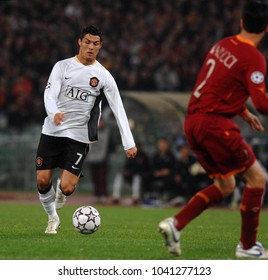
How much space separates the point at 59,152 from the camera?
432 inches

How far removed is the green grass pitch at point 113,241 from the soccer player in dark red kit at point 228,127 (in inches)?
14.7

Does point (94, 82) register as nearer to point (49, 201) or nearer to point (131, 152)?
point (131, 152)

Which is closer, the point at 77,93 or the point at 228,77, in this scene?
the point at 228,77

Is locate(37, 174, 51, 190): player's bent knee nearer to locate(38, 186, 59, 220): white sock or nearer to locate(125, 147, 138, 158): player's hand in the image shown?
locate(38, 186, 59, 220): white sock

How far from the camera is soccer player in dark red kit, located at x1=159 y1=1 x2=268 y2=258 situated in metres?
8.28

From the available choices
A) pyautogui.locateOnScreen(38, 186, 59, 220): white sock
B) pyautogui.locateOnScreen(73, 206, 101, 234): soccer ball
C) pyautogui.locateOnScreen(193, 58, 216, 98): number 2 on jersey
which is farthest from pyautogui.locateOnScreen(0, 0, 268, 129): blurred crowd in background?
pyautogui.locateOnScreen(193, 58, 216, 98): number 2 on jersey

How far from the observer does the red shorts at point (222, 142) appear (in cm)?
832

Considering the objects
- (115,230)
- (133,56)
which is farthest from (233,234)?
(133,56)

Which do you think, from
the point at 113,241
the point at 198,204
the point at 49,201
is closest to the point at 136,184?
the point at 49,201

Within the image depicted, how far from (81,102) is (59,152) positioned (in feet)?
2.30

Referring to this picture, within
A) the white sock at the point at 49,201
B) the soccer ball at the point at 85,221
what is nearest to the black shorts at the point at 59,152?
the white sock at the point at 49,201

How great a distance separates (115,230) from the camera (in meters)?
12.2

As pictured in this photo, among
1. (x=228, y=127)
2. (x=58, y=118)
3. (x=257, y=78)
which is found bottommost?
(x=58, y=118)

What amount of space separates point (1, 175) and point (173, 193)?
5822 mm
